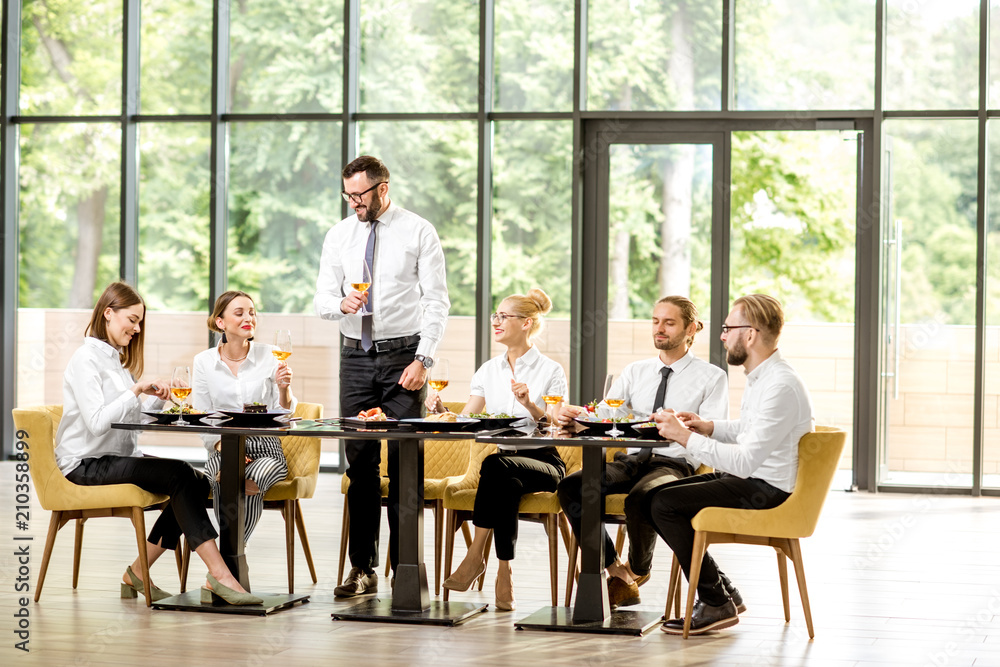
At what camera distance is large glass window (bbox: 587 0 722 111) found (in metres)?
7.88

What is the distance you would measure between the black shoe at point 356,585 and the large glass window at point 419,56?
4351 millimetres

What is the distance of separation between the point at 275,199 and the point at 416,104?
4.01 ft

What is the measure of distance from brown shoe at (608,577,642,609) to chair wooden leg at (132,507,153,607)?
1710 mm

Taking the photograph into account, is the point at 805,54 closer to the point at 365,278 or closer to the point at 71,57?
the point at 365,278

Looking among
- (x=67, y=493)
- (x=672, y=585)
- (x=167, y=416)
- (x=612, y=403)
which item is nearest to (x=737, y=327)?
(x=612, y=403)

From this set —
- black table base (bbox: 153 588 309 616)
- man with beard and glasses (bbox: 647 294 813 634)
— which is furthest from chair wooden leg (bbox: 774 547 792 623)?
black table base (bbox: 153 588 309 616)

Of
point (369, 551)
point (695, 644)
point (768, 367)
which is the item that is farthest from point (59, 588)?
point (768, 367)

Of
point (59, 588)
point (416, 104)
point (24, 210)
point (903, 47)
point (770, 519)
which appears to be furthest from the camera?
point (24, 210)

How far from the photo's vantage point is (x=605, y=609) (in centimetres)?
441

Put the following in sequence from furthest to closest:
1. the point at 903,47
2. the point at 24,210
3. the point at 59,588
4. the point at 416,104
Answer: the point at 24,210, the point at 416,104, the point at 903,47, the point at 59,588

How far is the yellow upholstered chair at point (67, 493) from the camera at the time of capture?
167 inches

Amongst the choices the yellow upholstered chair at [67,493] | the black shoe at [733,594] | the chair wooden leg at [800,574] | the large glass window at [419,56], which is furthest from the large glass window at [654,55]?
the yellow upholstered chair at [67,493]

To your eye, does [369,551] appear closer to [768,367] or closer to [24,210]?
[768,367]

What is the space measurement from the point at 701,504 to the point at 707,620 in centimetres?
42
